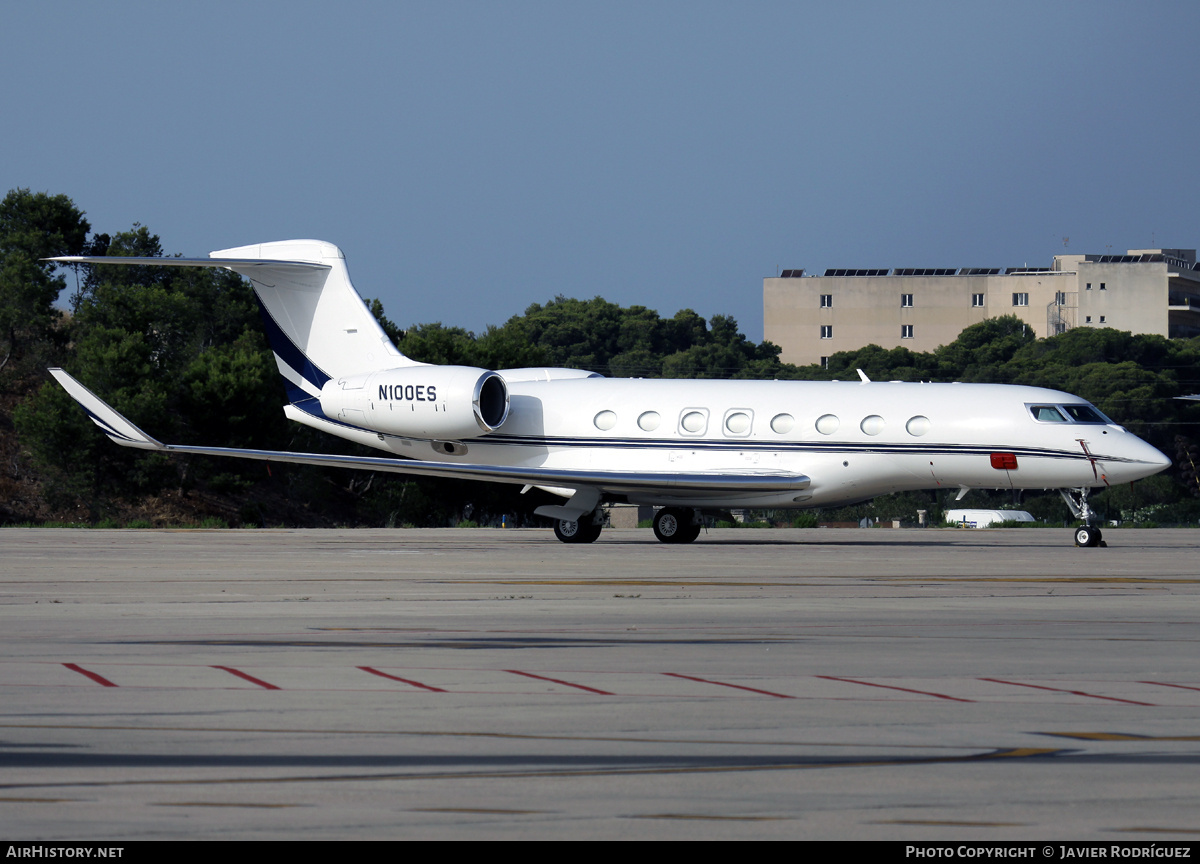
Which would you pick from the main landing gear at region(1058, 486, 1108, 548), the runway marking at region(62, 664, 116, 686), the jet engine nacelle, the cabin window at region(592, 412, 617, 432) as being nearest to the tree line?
the jet engine nacelle

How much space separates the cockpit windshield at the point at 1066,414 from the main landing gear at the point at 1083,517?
1290mm

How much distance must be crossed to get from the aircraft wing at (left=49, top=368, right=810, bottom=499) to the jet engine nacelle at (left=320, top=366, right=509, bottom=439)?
149cm

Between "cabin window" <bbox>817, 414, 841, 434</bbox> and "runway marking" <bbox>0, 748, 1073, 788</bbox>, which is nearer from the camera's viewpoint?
"runway marking" <bbox>0, 748, 1073, 788</bbox>

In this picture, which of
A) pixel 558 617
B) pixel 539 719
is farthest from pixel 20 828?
pixel 558 617

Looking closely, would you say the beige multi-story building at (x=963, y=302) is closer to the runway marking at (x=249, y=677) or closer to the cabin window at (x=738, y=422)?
the cabin window at (x=738, y=422)

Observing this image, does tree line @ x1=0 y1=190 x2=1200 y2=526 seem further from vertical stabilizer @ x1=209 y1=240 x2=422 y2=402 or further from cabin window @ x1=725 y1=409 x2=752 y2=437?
cabin window @ x1=725 y1=409 x2=752 y2=437

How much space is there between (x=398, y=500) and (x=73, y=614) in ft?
136

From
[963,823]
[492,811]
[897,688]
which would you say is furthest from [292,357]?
[963,823]

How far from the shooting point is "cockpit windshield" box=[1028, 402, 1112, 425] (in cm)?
2608

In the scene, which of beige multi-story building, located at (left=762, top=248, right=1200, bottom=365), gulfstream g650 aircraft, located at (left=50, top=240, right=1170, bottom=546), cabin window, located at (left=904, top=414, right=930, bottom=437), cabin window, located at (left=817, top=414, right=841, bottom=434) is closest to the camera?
gulfstream g650 aircraft, located at (left=50, top=240, right=1170, bottom=546)

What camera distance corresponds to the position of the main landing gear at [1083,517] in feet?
86.3

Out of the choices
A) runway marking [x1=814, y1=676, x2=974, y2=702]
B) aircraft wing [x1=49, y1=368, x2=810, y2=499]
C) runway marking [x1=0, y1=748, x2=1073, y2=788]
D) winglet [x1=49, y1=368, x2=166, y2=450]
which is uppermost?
winglet [x1=49, y1=368, x2=166, y2=450]

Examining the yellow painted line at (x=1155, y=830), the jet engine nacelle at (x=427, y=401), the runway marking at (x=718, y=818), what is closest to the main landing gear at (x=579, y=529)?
A: the jet engine nacelle at (x=427, y=401)
